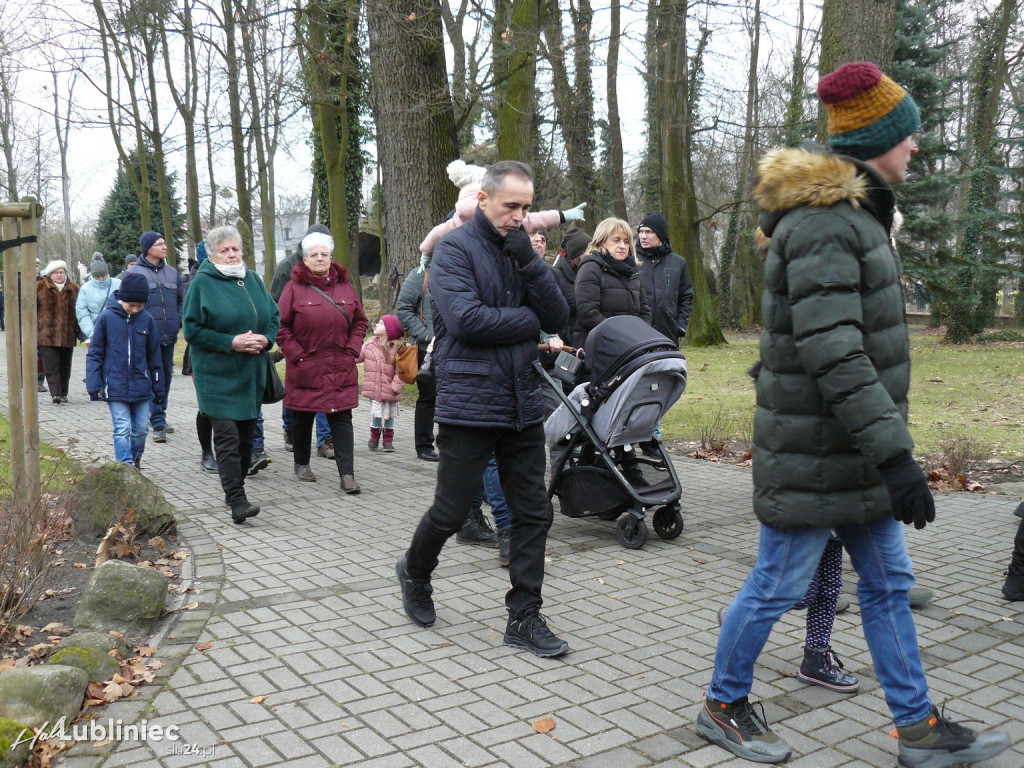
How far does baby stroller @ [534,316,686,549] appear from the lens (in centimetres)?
613

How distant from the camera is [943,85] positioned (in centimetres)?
2480

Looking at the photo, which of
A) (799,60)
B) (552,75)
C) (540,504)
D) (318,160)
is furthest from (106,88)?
(540,504)

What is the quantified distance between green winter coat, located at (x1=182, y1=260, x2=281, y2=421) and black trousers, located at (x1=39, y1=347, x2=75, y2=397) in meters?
7.51

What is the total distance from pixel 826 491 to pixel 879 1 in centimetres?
754

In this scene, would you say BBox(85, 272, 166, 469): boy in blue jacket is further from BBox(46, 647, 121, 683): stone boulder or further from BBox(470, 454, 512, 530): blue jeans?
BBox(46, 647, 121, 683): stone boulder

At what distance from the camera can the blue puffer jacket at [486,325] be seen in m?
4.34

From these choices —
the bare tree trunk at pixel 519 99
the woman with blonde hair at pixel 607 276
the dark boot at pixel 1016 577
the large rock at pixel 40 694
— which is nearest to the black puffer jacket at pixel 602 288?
the woman with blonde hair at pixel 607 276

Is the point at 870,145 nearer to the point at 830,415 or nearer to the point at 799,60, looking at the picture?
the point at 830,415

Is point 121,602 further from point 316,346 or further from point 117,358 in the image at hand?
point 117,358

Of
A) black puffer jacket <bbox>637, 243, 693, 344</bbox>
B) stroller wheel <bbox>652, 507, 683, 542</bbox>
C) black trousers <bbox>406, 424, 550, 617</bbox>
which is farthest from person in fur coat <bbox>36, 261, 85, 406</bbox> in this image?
black trousers <bbox>406, 424, 550, 617</bbox>

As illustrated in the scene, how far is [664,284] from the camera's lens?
8.69 m

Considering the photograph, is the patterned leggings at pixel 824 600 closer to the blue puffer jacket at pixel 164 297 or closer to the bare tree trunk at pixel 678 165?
the blue puffer jacket at pixel 164 297

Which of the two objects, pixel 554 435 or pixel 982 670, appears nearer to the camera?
pixel 982 670

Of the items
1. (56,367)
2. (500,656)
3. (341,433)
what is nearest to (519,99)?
(56,367)
